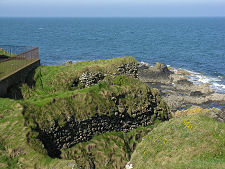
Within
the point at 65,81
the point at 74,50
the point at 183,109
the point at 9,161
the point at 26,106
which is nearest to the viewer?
the point at 9,161

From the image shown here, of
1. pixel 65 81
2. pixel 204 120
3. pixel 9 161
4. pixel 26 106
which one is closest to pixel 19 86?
pixel 65 81

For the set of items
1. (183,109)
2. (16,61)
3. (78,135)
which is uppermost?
(16,61)

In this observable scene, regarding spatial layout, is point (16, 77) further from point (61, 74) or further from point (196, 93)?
point (196, 93)

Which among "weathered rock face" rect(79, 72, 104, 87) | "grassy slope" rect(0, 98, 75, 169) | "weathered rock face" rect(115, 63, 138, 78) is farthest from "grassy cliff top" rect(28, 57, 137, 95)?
"grassy slope" rect(0, 98, 75, 169)

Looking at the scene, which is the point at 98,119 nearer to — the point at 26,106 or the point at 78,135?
the point at 78,135

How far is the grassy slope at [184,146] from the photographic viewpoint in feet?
53.4

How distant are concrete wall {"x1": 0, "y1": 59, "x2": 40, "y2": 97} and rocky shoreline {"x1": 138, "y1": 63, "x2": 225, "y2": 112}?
79.6 feet

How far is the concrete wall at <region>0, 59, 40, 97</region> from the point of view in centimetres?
2214

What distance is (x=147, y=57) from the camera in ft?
280

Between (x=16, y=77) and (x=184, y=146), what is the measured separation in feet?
52.4

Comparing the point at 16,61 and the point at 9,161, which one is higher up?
the point at 16,61

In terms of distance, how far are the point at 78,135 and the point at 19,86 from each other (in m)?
8.01

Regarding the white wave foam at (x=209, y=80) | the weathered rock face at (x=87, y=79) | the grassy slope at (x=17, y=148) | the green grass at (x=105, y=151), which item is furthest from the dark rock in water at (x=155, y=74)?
the grassy slope at (x=17, y=148)

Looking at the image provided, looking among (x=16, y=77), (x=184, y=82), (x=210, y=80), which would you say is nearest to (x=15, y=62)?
(x=16, y=77)
